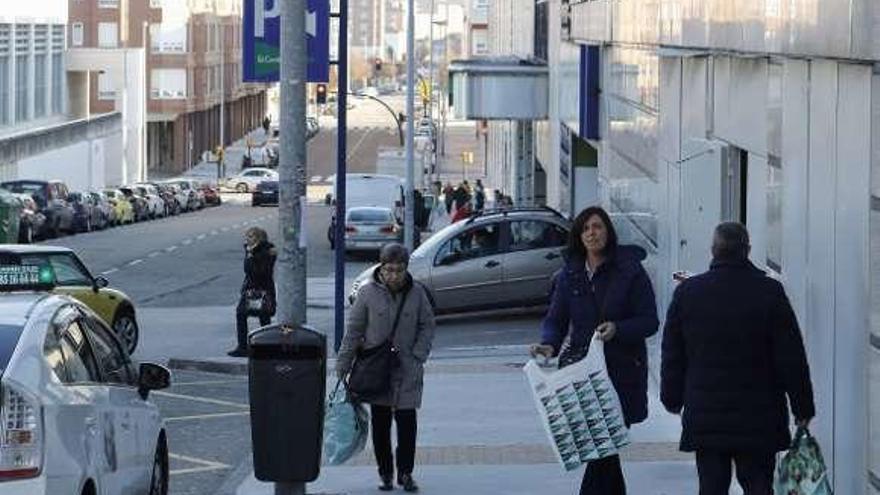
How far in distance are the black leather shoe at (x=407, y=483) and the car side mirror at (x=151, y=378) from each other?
7.46ft

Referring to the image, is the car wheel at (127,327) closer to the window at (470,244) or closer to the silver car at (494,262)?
the silver car at (494,262)

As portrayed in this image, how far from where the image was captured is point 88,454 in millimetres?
9289

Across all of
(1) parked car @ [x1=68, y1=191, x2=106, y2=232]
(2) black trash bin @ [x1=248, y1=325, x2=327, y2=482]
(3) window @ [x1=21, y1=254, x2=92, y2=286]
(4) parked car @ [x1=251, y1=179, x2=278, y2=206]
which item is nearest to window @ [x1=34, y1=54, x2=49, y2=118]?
(4) parked car @ [x1=251, y1=179, x2=278, y2=206]

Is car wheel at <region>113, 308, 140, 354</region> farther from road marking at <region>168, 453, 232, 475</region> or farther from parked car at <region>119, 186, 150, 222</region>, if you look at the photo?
parked car at <region>119, 186, 150, 222</region>

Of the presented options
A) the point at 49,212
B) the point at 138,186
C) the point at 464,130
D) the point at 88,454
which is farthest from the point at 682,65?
the point at 464,130

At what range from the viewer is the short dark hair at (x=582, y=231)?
10359mm

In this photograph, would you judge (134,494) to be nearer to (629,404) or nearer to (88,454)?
(88,454)

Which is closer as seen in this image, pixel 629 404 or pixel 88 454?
pixel 88 454

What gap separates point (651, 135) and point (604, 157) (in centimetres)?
616

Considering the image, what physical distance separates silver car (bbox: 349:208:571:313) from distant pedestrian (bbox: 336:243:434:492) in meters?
14.8

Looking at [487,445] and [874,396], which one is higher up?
[874,396]

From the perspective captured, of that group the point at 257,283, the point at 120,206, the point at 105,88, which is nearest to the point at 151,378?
the point at 257,283

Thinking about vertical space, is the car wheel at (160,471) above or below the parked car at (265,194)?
above

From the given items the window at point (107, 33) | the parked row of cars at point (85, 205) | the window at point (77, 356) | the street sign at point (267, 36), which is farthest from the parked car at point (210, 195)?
the window at point (77, 356)
